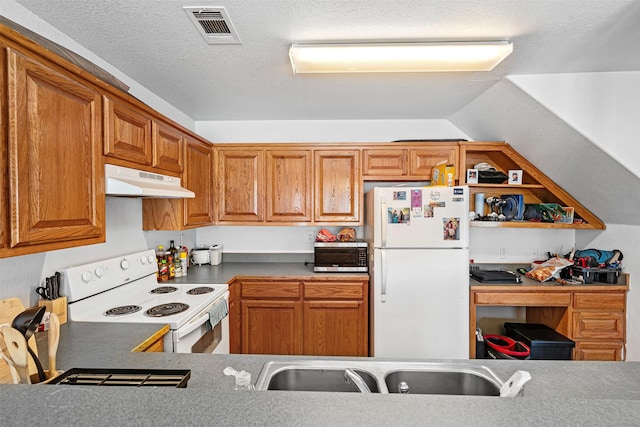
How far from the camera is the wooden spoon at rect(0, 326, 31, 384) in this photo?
3.01 feet

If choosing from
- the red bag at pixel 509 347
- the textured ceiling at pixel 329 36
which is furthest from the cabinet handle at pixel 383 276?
Result: the textured ceiling at pixel 329 36

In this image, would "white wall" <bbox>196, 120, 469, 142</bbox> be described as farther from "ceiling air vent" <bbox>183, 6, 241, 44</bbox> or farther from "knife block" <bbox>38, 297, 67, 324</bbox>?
"knife block" <bbox>38, 297, 67, 324</bbox>

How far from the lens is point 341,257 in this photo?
3021 mm

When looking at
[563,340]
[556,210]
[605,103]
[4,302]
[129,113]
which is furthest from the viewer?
[556,210]

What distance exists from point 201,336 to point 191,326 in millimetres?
212

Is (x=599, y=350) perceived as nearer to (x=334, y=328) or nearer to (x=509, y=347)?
(x=509, y=347)

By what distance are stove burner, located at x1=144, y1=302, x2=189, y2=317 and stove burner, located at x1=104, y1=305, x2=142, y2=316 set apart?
91mm

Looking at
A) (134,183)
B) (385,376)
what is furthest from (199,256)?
(385,376)

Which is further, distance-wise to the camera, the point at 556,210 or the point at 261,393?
the point at 556,210

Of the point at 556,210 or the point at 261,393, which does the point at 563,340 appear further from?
the point at 261,393

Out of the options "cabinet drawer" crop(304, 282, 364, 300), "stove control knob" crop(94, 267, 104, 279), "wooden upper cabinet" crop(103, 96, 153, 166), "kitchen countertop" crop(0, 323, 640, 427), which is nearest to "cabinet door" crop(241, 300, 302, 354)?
"cabinet drawer" crop(304, 282, 364, 300)

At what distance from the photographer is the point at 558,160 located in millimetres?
2611

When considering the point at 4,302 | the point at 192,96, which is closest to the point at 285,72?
the point at 192,96

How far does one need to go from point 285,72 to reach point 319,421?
218 cm
